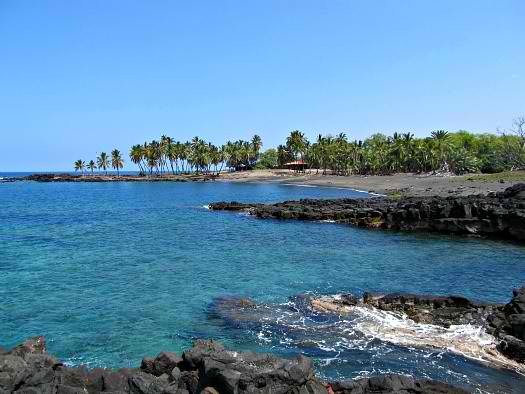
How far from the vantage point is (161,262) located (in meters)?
34.2

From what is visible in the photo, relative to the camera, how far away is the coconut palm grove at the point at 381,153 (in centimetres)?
12644

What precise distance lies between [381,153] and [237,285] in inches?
5275

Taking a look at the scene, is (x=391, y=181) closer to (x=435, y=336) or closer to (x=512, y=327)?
(x=435, y=336)

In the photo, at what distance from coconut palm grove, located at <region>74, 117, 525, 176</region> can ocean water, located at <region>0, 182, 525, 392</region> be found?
69856 millimetres

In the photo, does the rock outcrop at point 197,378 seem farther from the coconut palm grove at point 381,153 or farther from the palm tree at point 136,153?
the palm tree at point 136,153

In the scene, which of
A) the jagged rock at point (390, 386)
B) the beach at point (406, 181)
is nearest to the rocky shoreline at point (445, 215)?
the beach at point (406, 181)

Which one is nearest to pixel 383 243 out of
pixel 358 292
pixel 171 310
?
pixel 358 292

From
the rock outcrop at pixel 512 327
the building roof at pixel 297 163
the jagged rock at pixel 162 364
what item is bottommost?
the rock outcrop at pixel 512 327

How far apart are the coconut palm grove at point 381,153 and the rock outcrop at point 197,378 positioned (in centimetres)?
9453

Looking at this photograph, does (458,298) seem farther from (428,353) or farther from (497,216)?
(497,216)

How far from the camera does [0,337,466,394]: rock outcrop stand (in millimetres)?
Answer: 10211

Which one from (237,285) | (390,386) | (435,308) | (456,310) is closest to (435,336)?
(456,310)

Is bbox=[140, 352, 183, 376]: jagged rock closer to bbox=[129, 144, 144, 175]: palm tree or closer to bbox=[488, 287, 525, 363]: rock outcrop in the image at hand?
bbox=[488, 287, 525, 363]: rock outcrop

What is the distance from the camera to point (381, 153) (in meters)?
152
